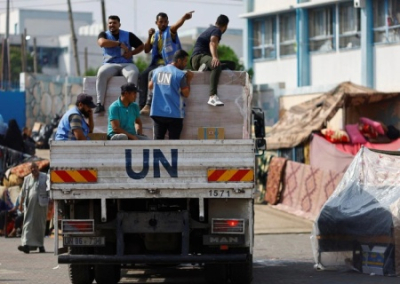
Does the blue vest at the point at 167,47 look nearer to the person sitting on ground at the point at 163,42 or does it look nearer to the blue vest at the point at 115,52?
the person sitting on ground at the point at 163,42

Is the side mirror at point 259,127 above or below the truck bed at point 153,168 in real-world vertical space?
above

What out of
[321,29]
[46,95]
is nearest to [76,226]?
[321,29]

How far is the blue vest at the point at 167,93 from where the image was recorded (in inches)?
502

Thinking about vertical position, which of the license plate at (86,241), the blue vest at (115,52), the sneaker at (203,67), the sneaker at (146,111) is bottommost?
the license plate at (86,241)

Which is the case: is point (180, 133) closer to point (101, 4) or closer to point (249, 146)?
point (249, 146)

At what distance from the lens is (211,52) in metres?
14.0

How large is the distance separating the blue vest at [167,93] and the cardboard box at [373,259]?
3.30m

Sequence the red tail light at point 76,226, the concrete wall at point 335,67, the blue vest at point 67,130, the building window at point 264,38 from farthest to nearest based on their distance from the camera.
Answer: the building window at point 264,38
the concrete wall at point 335,67
the blue vest at point 67,130
the red tail light at point 76,226

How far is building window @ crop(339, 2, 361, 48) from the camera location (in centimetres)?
3331

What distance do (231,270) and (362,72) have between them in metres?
20.5

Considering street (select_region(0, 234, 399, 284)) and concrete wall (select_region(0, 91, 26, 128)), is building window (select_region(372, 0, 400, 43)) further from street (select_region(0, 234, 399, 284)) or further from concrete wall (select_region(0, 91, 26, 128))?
concrete wall (select_region(0, 91, 26, 128))

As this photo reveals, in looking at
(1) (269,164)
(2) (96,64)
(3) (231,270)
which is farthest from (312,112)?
(2) (96,64)

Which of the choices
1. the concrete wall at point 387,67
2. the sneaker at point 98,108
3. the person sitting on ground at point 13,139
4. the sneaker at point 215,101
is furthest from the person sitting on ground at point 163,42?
the concrete wall at point 387,67

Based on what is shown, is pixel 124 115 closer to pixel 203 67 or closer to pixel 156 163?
pixel 156 163
